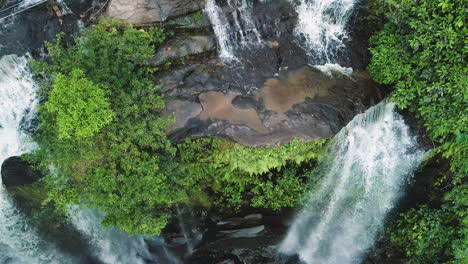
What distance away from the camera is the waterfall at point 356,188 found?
336 inches

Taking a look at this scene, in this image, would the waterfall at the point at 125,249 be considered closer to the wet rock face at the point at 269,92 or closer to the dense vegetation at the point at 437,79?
the wet rock face at the point at 269,92

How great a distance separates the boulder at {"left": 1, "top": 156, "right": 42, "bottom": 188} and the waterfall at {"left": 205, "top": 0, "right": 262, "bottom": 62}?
17.8 feet

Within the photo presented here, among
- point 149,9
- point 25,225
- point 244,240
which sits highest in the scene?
point 149,9

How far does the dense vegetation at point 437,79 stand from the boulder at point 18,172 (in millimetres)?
8373

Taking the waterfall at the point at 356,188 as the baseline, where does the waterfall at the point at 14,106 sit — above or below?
above

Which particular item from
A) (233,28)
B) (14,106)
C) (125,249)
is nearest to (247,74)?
(233,28)

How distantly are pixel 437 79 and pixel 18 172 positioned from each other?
9.65 metres

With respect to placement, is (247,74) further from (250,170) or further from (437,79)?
(437,79)

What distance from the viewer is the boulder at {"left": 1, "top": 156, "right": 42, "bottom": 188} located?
8586 millimetres

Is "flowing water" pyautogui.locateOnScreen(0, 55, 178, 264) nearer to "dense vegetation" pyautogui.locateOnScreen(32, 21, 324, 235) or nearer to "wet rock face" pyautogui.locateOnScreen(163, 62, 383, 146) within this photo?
"dense vegetation" pyautogui.locateOnScreen(32, 21, 324, 235)

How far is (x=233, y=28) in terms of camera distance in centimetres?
826

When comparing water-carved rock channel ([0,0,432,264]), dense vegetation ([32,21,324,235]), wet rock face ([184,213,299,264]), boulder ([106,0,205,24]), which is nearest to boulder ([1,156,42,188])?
water-carved rock channel ([0,0,432,264])

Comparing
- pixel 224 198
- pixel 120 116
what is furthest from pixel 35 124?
pixel 224 198

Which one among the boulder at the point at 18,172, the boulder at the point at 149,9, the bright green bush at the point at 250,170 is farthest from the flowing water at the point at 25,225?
the bright green bush at the point at 250,170
